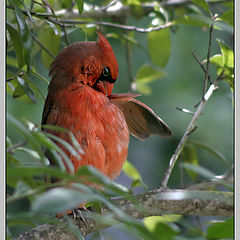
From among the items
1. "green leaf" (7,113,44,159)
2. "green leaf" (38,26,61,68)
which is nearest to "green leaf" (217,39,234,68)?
"green leaf" (38,26,61,68)

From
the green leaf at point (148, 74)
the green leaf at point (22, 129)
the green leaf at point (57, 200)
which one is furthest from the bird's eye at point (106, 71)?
the green leaf at point (57, 200)

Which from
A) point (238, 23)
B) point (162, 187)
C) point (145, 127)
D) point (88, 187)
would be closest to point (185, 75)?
point (145, 127)

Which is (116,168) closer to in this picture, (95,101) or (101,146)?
(101,146)

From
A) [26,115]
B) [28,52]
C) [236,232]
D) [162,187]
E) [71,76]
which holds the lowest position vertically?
[26,115]

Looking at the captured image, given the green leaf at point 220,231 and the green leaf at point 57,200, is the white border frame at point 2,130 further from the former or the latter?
the green leaf at point 220,231

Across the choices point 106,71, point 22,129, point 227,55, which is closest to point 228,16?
point 227,55

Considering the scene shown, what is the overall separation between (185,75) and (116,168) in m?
1.46

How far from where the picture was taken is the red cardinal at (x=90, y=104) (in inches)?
50.4

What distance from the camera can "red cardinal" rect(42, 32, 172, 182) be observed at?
4.20 ft

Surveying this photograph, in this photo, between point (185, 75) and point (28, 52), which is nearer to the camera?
point (28, 52)

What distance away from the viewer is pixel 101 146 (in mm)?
1306

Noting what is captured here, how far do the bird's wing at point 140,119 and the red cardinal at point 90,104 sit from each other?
5 centimetres

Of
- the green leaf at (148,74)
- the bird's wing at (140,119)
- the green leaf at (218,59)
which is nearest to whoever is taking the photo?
the green leaf at (218,59)

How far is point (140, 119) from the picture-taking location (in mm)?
1503
